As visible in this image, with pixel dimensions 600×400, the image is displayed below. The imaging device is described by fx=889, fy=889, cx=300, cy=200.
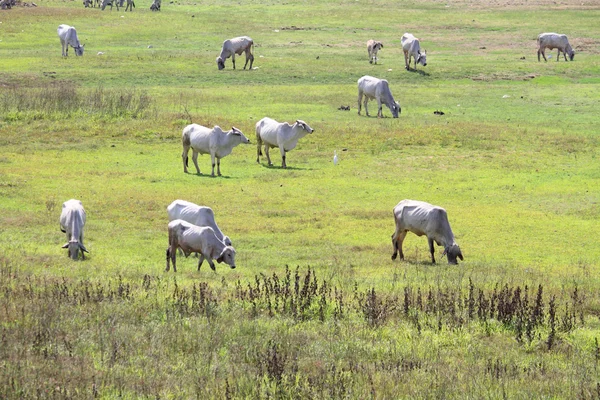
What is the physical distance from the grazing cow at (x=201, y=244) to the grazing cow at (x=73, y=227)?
202cm

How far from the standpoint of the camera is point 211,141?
3020 centimetres

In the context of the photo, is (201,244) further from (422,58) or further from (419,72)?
(422,58)

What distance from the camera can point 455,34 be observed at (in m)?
72.2

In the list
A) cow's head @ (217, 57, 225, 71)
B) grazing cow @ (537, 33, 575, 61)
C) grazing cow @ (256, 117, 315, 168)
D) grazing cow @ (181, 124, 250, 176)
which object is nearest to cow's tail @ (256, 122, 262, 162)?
grazing cow @ (256, 117, 315, 168)

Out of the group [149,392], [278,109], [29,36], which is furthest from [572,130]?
[29,36]

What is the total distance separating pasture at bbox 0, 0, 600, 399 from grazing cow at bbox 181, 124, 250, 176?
82cm

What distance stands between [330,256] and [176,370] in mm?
11043

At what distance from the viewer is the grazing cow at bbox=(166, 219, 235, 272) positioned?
18359mm

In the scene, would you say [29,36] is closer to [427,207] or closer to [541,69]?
[541,69]

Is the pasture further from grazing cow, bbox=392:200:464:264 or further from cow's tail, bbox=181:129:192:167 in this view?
cow's tail, bbox=181:129:192:167

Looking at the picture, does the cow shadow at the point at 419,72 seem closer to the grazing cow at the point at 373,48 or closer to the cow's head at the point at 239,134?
the grazing cow at the point at 373,48

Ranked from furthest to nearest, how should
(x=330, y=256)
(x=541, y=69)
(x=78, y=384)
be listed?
(x=541, y=69) < (x=330, y=256) < (x=78, y=384)

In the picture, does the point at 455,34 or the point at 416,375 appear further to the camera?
the point at 455,34

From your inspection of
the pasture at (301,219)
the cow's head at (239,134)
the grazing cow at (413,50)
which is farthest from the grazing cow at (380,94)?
the grazing cow at (413,50)
